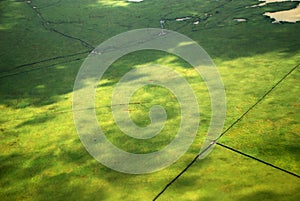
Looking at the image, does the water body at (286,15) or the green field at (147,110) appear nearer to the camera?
the green field at (147,110)

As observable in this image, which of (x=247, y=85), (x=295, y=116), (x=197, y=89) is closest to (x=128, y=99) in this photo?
(x=197, y=89)

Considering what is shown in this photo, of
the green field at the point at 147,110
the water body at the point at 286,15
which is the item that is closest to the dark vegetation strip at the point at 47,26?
the green field at the point at 147,110

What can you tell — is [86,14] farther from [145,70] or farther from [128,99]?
[128,99]

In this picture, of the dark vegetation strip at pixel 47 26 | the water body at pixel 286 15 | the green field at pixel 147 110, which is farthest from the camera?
the water body at pixel 286 15

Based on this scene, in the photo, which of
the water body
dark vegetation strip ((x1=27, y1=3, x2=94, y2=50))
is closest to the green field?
dark vegetation strip ((x1=27, y1=3, x2=94, y2=50))

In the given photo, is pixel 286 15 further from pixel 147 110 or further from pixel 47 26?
pixel 47 26

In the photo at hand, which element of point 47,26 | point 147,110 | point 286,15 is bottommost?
point 147,110

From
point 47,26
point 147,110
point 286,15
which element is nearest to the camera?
point 147,110

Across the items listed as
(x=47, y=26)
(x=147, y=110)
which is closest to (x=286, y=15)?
(x=147, y=110)

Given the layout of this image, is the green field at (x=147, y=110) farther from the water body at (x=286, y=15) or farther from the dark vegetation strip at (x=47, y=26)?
the water body at (x=286, y=15)
